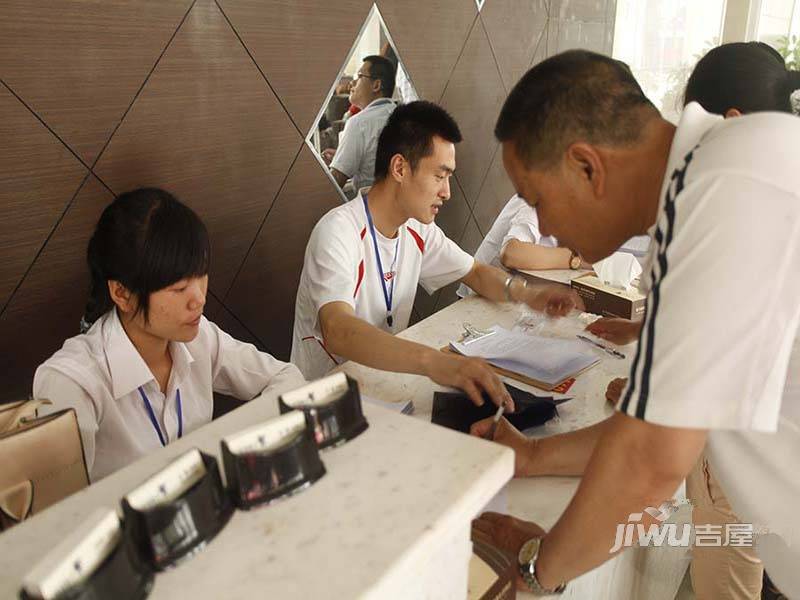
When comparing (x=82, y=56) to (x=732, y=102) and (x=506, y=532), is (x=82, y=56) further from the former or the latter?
(x=732, y=102)

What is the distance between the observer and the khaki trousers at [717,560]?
156 centimetres

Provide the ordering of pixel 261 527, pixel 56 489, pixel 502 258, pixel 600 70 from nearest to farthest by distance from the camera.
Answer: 1. pixel 261 527
2. pixel 56 489
3. pixel 600 70
4. pixel 502 258

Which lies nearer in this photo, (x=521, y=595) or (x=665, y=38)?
(x=521, y=595)

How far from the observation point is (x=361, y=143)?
9.05 ft

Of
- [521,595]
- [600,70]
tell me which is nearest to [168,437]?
[521,595]

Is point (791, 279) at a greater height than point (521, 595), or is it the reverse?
point (791, 279)

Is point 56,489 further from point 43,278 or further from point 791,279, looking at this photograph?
point 43,278

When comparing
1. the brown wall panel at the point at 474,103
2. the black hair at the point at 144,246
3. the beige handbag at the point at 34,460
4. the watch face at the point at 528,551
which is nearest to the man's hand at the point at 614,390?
the watch face at the point at 528,551

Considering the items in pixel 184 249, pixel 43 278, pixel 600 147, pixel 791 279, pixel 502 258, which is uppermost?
pixel 600 147

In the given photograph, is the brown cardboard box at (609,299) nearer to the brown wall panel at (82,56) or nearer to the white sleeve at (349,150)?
the white sleeve at (349,150)

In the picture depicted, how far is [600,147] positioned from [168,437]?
109 centimetres

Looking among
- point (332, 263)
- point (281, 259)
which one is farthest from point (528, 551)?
point (281, 259)

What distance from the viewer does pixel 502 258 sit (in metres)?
2.65

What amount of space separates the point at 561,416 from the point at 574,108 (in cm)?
79
